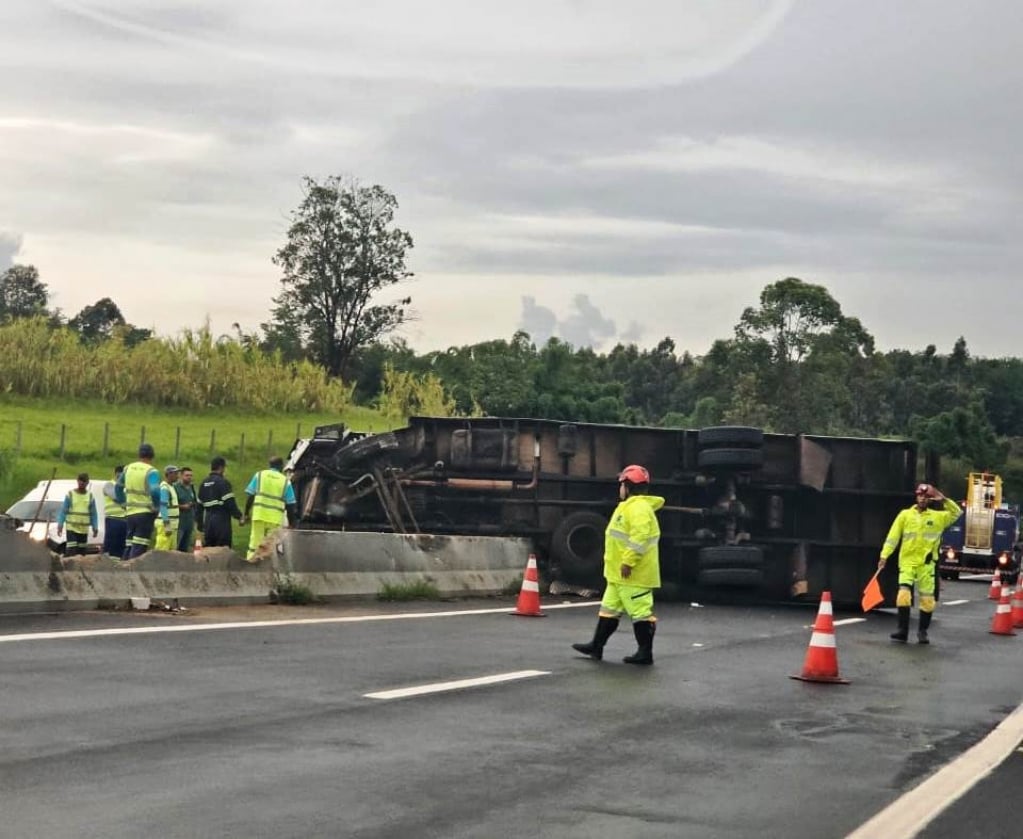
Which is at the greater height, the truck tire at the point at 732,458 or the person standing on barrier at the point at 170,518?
the truck tire at the point at 732,458

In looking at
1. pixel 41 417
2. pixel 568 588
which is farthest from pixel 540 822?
pixel 41 417

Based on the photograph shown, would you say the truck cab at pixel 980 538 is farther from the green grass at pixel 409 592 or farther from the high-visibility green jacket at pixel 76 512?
the high-visibility green jacket at pixel 76 512

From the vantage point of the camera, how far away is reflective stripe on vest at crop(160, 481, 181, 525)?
80.1ft

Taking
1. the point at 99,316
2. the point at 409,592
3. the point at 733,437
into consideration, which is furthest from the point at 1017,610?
the point at 99,316

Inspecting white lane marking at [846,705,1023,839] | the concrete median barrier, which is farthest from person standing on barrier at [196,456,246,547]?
white lane marking at [846,705,1023,839]

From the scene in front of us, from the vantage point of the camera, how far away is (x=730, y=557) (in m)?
24.2

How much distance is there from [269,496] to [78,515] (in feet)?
13.9

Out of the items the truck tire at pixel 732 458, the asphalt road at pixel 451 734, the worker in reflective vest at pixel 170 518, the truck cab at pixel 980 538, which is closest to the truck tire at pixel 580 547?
the truck tire at pixel 732 458

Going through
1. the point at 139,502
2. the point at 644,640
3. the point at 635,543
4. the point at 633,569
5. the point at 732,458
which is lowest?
the point at 644,640

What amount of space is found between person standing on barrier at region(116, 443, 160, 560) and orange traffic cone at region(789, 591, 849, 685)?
10.8 metres

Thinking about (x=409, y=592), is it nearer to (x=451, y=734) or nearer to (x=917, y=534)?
(x=917, y=534)

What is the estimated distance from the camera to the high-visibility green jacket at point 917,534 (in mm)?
18875

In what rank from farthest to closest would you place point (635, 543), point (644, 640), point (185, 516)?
point (185, 516) < point (644, 640) < point (635, 543)

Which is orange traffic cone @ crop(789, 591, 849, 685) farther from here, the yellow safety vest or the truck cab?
the truck cab
